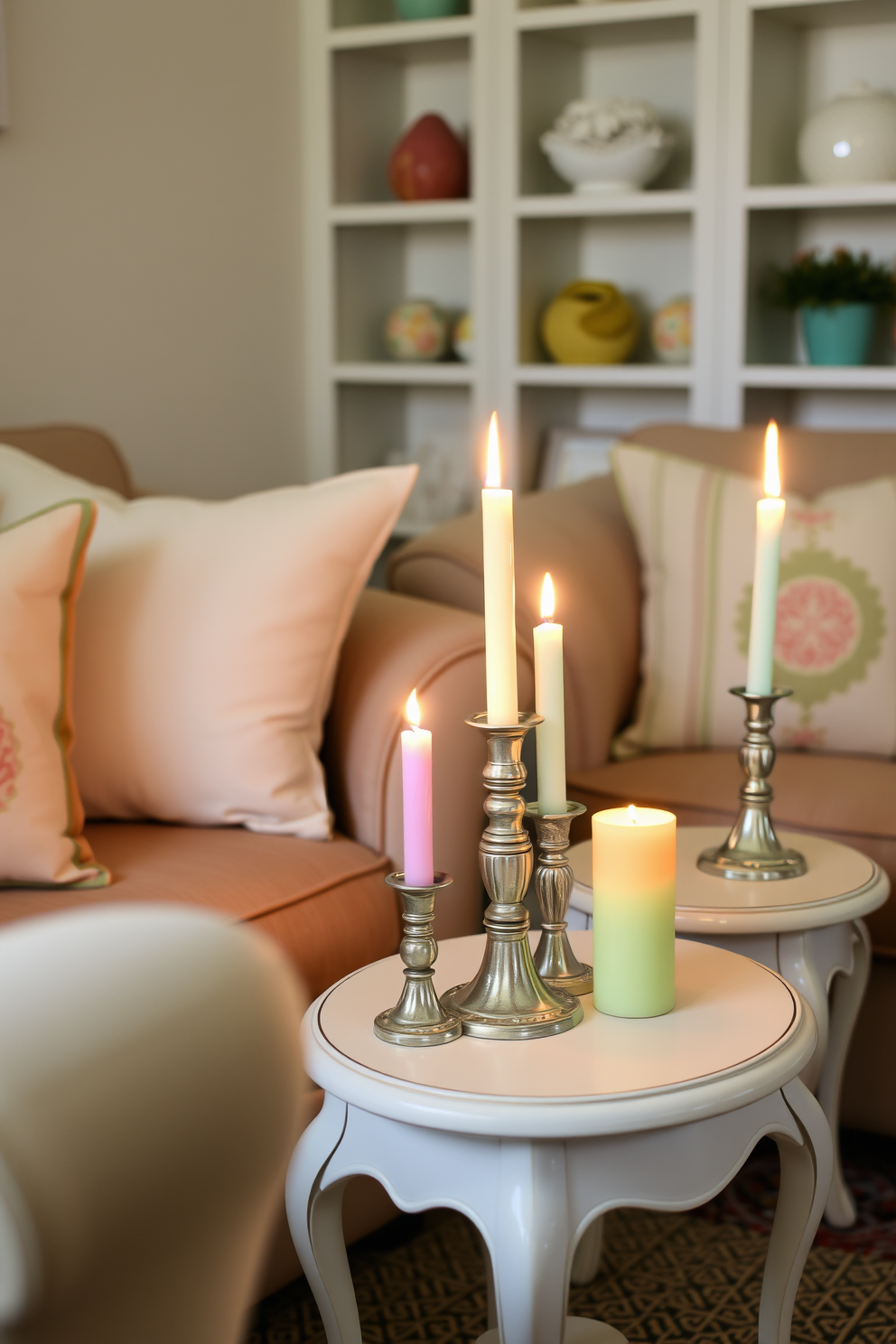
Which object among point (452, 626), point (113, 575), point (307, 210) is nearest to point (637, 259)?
point (307, 210)

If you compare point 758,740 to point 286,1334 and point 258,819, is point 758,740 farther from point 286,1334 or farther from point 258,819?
point 286,1334

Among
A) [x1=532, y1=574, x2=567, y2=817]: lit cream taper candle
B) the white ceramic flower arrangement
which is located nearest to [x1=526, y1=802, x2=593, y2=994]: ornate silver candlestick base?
[x1=532, y1=574, x2=567, y2=817]: lit cream taper candle

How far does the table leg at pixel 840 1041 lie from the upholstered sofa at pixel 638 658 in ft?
0.43

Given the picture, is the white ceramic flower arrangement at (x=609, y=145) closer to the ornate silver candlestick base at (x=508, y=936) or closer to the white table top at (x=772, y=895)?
the white table top at (x=772, y=895)

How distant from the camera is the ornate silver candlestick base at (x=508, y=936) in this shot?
0.87 meters

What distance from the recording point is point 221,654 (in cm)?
137

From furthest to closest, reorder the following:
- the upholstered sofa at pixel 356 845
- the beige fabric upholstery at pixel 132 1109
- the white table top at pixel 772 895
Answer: the upholstered sofa at pixel 356 845 < the white table top at pixel 772 895 < the beige fabric upholstery at pixel 132 1109

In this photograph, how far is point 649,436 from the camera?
209 centimetres

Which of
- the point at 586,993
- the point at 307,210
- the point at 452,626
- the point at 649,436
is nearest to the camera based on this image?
the point at 586,993

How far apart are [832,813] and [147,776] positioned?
2.53ft

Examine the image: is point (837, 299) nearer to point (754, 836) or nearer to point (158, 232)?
point (158, 232)

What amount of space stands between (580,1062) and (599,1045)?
33 mm

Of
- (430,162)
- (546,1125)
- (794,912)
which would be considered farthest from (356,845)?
(430,162)

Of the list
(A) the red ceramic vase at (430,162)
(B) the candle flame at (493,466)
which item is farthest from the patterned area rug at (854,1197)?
(A) the red ceramic vase at (430,162)
